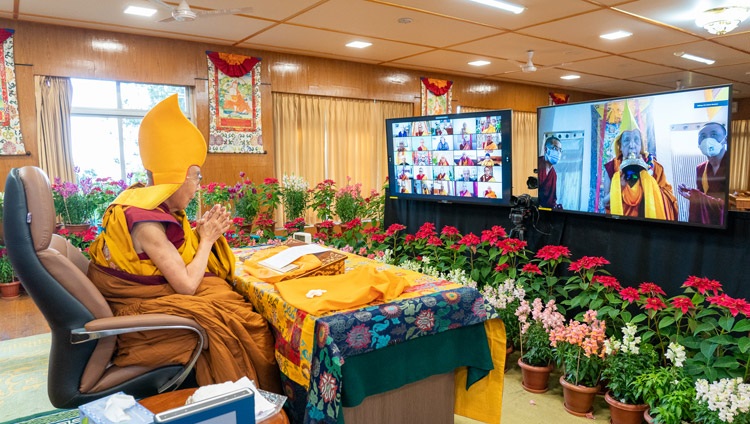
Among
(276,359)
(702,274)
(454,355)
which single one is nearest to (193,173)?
(276,359)

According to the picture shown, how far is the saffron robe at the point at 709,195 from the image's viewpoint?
7.15 feet

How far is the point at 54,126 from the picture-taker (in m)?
4.95

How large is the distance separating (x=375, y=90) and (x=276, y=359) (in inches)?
234

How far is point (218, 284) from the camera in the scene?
1967 millimetres

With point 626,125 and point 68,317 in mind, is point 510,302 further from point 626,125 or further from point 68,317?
point 68,317

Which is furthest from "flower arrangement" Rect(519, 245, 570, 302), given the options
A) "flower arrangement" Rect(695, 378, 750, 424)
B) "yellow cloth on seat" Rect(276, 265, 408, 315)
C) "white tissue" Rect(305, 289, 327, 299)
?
"white tissue" Rect(305, 289, 327, 299)

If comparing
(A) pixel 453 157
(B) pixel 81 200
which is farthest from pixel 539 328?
(B) pixel 81 200

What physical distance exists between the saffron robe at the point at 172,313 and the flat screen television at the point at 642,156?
194 cm

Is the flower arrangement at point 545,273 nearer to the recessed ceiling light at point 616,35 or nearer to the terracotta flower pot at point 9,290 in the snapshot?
the recessed ceiling light at point 616,35

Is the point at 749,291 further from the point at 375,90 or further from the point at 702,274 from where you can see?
the point at 375,90

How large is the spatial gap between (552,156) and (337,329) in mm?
2022

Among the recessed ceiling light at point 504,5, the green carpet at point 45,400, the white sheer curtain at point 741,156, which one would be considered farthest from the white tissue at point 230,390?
the white sheer curtain at point 741,156

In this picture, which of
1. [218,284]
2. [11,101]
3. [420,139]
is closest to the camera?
[218,284]

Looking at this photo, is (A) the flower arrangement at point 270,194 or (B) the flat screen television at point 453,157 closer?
(B) the flat screen television at point 453,157
